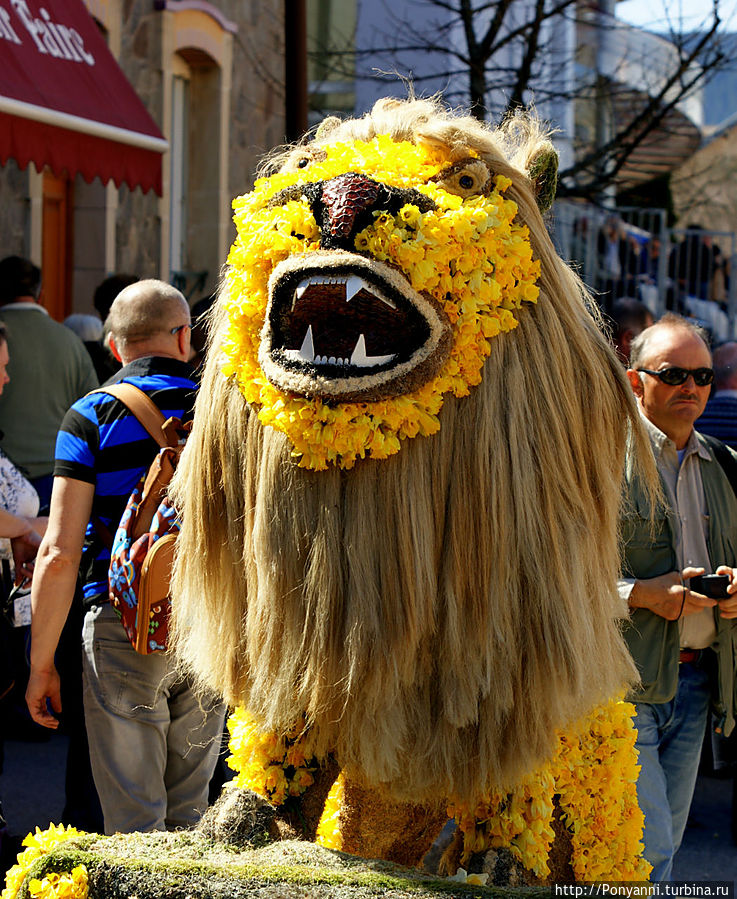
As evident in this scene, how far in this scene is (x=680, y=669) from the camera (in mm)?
3578

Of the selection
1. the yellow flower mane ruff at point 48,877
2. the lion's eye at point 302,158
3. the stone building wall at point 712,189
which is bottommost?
the yellow flower mane ruff at point 48,877

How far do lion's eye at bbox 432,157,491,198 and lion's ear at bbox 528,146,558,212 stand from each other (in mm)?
146

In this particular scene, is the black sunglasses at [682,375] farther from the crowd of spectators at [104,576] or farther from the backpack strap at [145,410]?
the backpack strap at [145,410]

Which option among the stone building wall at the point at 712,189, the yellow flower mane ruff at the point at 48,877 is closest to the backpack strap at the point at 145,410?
the yellow flower mane ruff at the point at 48,877

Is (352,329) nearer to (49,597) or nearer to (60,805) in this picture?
(49,597)

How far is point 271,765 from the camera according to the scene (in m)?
2.20

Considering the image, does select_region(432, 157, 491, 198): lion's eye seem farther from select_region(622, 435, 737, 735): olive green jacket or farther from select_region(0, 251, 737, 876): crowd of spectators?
select_region(622, 435, 737, 735): olive green jacket

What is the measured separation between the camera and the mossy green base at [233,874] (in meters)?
1.75

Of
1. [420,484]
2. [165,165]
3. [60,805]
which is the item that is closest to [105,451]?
[420,484]

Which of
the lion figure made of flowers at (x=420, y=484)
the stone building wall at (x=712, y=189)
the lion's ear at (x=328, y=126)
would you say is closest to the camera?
the lion figure made of flowers at (x=420, y=484)

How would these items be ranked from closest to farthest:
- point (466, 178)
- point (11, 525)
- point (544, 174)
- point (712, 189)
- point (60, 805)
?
point (466, 178) < point (544, 174) < point (11, 525) < point (60, 805) < point (712, 189)

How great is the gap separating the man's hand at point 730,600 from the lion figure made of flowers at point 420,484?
135 centimetres

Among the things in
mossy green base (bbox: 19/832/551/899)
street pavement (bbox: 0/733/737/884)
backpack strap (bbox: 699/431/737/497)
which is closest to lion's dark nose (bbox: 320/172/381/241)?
mossy green base (bbox: 19/832/551/899)

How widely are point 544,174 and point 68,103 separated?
459 centimetres
